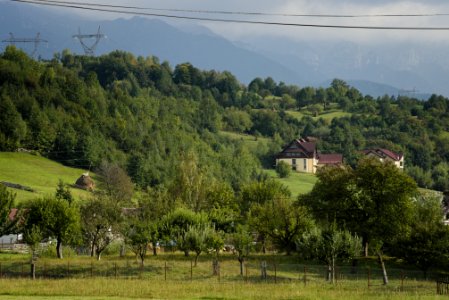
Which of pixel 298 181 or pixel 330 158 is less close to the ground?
pixel 330 158

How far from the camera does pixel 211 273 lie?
4528 cm

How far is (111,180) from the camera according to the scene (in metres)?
101

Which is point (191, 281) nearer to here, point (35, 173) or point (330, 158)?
point (35, 173)

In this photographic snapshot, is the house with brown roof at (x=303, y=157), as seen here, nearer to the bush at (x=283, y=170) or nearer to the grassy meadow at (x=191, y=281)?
the bush at (x=283, y=170)

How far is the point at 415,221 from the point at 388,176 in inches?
178

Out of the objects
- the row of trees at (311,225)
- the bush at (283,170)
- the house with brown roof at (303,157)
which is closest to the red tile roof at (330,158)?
the house with brown roof at (303,157)

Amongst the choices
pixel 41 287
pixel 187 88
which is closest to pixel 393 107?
pixel 187 88

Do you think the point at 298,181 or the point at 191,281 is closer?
the point at 191,281

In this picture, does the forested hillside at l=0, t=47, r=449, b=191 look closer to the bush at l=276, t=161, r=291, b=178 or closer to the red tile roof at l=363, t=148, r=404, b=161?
the red tile roof at l=363, t=148, r=404, b=161

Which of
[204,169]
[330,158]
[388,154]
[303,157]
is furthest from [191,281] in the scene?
[330,158]

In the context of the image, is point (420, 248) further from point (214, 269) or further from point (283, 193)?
point (283, 193)

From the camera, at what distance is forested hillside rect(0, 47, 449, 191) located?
116 m

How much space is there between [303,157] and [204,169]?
5813cm

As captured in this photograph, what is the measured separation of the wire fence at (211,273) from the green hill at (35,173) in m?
34.5
